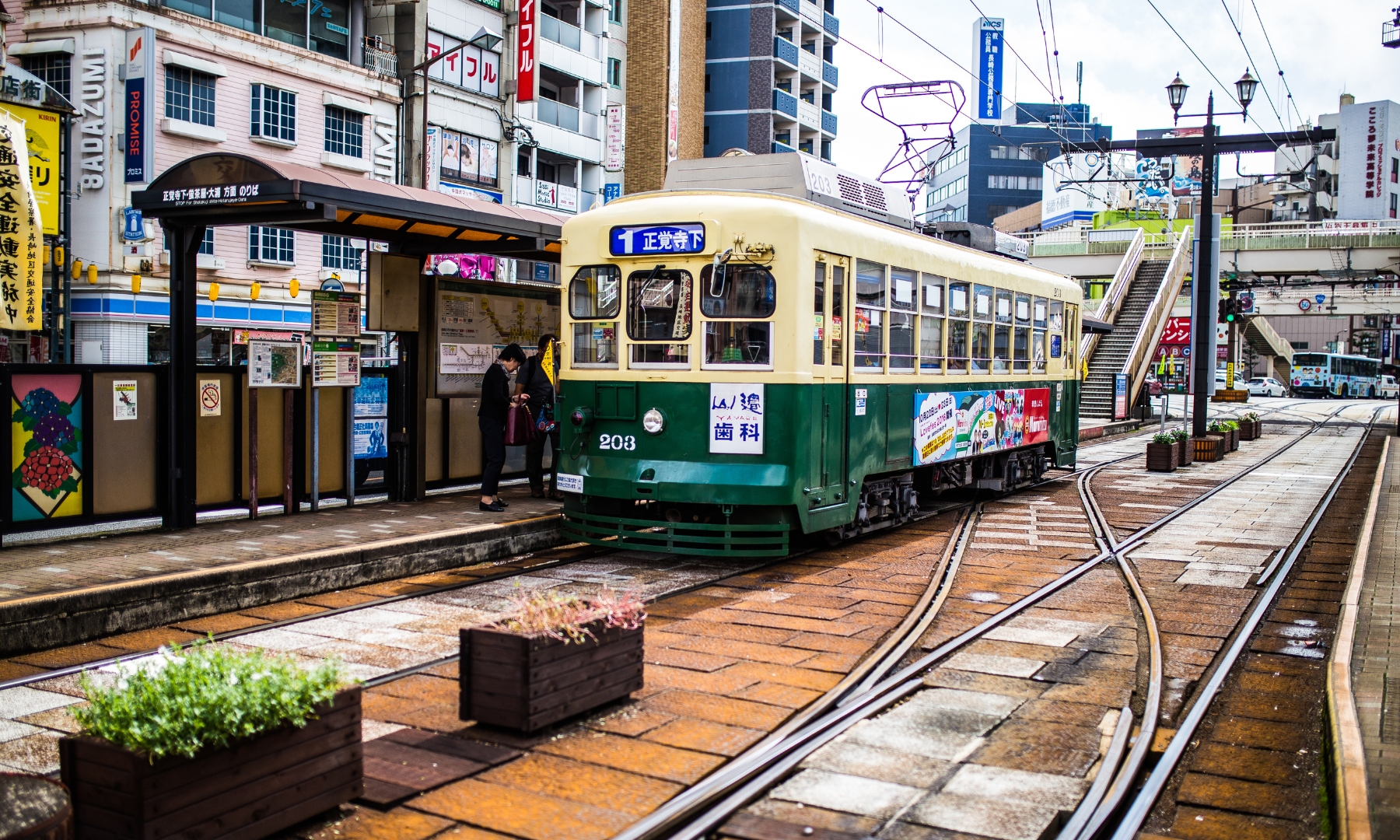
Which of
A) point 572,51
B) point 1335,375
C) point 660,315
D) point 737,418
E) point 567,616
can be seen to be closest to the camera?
point 567,616

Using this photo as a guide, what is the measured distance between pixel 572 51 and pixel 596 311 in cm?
3109

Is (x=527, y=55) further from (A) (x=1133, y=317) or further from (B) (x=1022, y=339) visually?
(B) (x=1022, y=339)

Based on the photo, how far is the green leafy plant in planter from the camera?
4070mm

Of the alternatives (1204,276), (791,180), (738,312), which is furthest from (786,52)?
(738,312)

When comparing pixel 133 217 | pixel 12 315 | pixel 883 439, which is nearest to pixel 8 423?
pixel 12 315

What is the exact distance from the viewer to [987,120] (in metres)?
84.7

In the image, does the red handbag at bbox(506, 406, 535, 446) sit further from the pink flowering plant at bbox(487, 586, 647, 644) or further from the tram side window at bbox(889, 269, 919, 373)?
the pink flowering plant at bbox(487, 586, 647, 644)

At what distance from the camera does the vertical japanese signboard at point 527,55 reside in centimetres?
3428

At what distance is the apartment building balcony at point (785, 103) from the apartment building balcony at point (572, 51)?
14401 mm

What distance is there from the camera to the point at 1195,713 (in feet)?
20.4

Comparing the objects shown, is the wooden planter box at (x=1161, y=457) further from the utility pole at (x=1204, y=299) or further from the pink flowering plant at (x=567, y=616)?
the pink flowering plant at (x=567, y=616)

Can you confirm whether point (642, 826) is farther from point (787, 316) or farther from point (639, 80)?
point (639, 80)

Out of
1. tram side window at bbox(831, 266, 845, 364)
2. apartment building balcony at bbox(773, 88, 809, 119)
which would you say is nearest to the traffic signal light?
tram side window at bbox(831, 266, 845, 364)

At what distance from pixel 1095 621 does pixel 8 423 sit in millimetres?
8020
